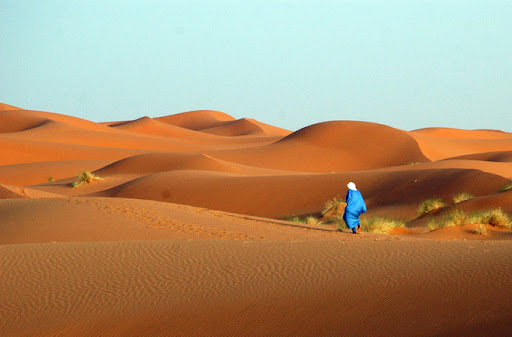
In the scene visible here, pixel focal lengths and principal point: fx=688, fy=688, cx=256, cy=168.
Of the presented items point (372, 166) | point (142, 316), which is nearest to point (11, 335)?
point (142, 316)

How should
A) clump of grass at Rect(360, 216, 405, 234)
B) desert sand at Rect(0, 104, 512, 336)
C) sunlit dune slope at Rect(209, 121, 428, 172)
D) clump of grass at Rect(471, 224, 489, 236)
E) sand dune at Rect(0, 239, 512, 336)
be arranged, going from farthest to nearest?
1. sunlit dune slope at Rect(209, 121, 428, 172)
2. clump of grass at Rect(360, 216, 405, 234)
3. clump of grass at Rect(471, 224, 489, 236)
4. desert sand at Rect(0, 104, 512, 336)
5. sand dune at Rect(0, 239, 512, 336)

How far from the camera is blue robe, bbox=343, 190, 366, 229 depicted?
44.7 ft

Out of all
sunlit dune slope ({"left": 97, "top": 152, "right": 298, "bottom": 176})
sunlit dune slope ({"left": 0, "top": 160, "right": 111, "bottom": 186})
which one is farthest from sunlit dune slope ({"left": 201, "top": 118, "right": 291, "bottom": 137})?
sunlit dune slope ({"left": 97, "top": 152, "right": 298, "bottom": 176})

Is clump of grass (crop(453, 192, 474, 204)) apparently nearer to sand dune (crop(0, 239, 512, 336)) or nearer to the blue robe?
the blue robe

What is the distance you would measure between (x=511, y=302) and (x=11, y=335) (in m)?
4.47

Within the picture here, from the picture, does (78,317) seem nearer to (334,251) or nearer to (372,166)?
(334,251)

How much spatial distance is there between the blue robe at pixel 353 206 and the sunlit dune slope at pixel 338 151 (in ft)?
151

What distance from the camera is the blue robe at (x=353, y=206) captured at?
44.7 feet

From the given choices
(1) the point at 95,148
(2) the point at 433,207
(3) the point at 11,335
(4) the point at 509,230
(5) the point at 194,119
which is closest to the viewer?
(3) the point at 11,335

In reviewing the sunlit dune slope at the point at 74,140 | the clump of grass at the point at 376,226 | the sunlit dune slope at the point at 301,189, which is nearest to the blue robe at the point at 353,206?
the clump of grass at the point at 376,226

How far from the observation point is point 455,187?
→ 27.1 metres

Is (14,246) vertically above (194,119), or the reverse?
(194,119)

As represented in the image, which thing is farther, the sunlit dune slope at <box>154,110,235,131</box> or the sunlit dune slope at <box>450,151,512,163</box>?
the sunlit dune slope at <box>154,110,235,131</box>

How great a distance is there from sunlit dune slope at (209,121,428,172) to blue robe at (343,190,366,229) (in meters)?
46.0
